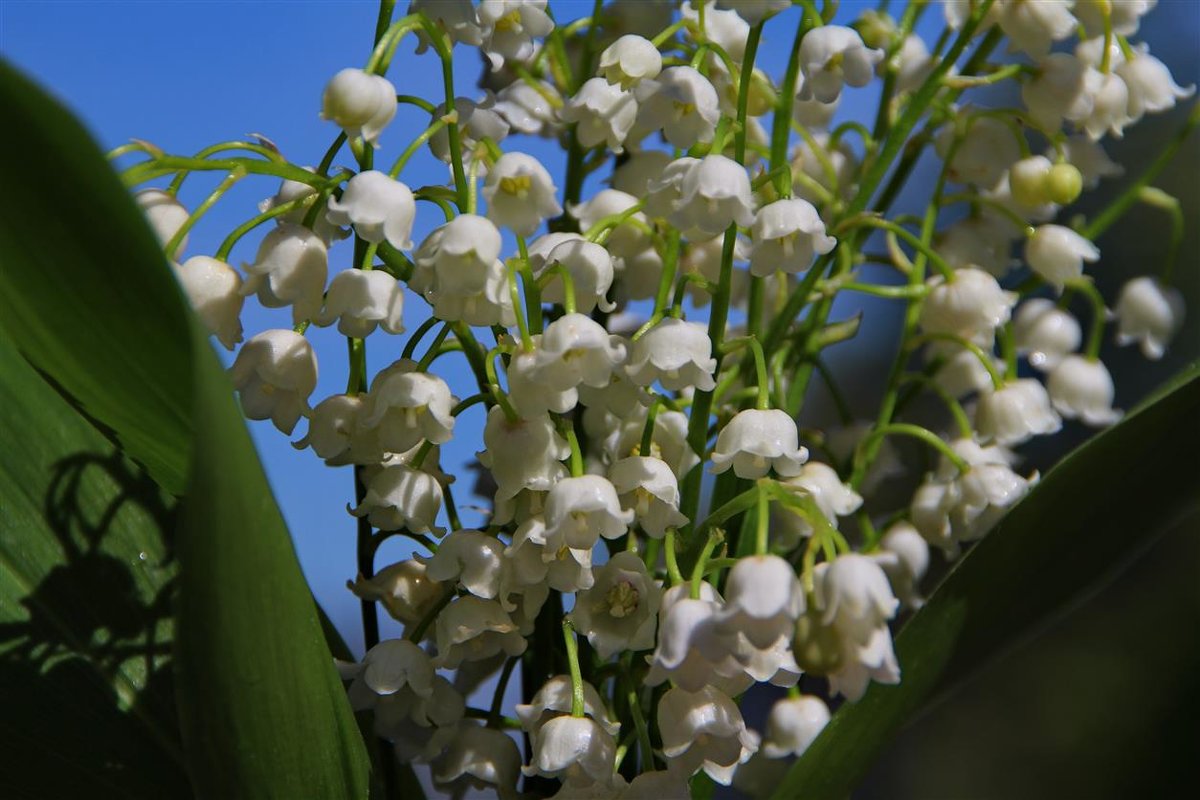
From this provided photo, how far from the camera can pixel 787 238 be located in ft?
1.50

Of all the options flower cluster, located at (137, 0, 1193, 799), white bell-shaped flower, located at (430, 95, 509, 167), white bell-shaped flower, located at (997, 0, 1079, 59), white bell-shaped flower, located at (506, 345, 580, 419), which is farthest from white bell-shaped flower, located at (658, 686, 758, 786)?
white bell-shaped flower, located at (997, 0, 1079, 59)

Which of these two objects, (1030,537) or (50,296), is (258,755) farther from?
(1030,537)

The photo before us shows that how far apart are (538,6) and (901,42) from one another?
0.19m

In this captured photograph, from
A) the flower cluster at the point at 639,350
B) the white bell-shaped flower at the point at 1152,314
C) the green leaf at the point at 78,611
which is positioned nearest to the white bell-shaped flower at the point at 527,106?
the flower cluster at the point at 639,350

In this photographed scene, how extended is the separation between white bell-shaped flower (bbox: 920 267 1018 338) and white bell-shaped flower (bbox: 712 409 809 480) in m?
0.13

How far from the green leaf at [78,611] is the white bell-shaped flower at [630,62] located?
0.23 metres

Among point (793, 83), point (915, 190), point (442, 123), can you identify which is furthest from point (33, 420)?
point (915, 190)

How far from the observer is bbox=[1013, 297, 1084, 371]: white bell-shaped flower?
620 millimetres

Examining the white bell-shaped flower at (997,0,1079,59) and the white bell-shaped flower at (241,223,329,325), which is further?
the white bell-shaped flower at (997,0,1079,59)

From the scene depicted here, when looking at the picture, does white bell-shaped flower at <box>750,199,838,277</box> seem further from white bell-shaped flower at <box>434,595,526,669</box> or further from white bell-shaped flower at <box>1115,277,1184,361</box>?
white bell-shaped flower at <box>1115,277,1184,361</box>

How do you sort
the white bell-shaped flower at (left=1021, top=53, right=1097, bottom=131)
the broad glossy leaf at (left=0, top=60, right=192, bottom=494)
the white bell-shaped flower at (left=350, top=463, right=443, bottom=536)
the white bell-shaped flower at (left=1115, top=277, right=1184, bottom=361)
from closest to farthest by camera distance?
1. the broad glossy leaf at (left=0, top=60, right=192, bottom=494)
2. the white bell-shaped flower at (left=350, top=463, right=443, bottom=536)
3. the white bell-shaped flower at (left=1021, top=53, right=1097, bottom=131)
4. the white bell-shaped flower at (left=1115, top=277, right=1184, bottom=361)

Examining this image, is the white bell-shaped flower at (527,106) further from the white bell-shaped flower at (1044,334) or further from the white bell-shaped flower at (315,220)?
the white bell-shaped flower at (1044,334)

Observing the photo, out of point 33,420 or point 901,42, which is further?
point 901,42

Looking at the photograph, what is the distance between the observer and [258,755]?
401 millimetres
